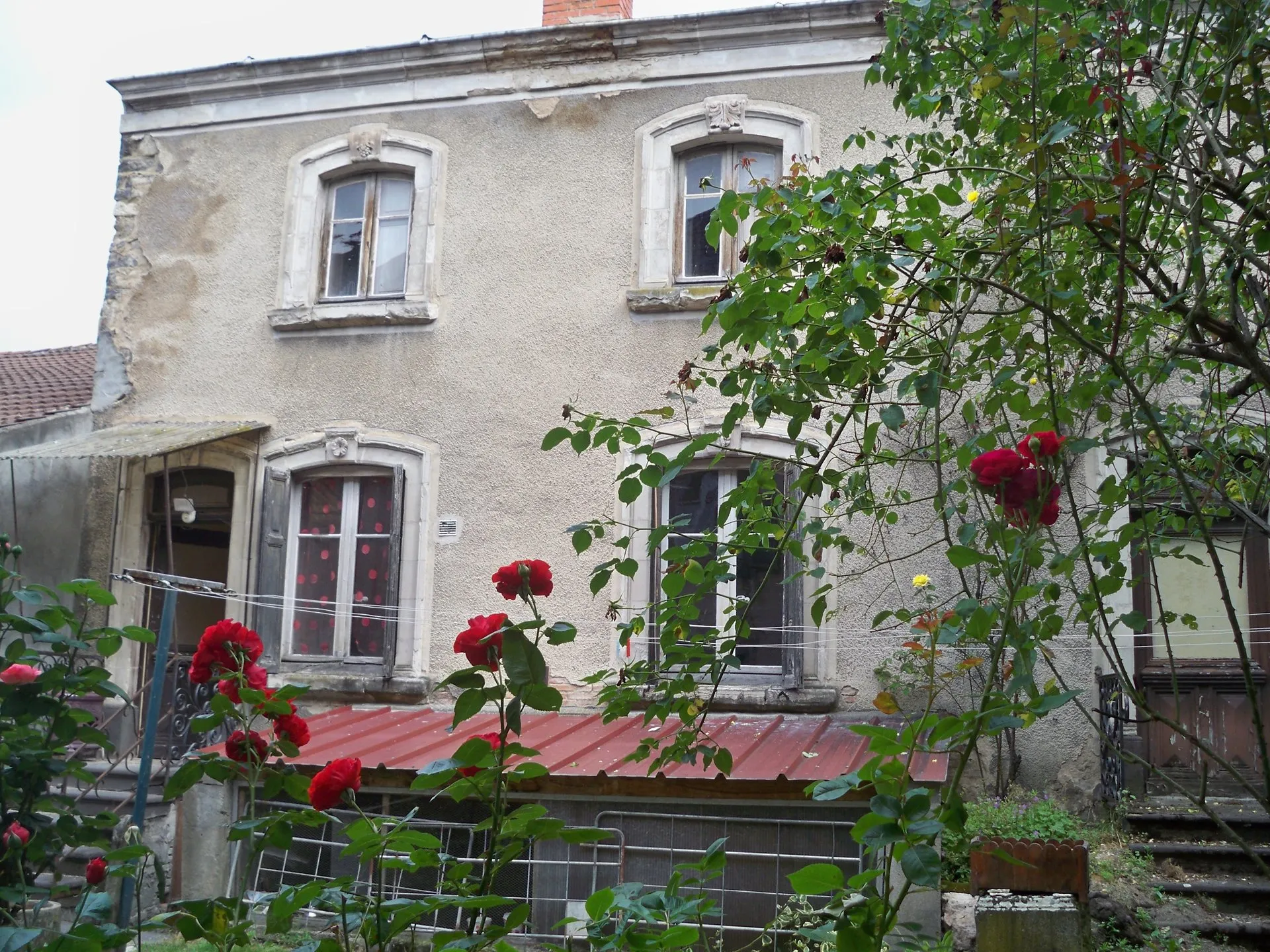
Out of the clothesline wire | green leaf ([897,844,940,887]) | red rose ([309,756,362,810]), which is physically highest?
the clothesline wire

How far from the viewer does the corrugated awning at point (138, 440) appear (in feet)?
28.0

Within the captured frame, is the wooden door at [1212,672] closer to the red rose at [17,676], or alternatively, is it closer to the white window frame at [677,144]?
the white window frame at [677,144]

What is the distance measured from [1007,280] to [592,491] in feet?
17.2

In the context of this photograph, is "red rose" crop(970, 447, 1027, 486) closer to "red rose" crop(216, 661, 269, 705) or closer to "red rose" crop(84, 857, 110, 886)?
"red rose" crop(216, 661, 269, 705)

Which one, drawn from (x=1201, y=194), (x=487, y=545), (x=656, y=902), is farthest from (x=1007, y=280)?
(x=487, y=545)

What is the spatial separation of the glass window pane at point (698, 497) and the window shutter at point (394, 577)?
2.16 meters

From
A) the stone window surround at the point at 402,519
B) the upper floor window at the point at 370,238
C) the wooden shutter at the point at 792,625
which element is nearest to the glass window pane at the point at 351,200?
the upper floor window at the point at 370,238

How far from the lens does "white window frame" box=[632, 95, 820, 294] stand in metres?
8.62

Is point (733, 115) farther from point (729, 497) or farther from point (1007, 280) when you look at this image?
point (729, 497)

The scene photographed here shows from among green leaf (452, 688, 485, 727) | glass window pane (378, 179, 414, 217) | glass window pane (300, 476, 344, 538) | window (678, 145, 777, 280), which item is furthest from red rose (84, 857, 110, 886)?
glass window pane (378, 179, 414, 217)

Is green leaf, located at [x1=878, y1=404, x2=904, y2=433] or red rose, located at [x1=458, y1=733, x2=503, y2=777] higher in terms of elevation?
green leaf, located at [x1=878, y1=404, x2=904, y2=433]

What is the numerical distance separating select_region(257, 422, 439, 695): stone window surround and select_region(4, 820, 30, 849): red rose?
573 centimetres

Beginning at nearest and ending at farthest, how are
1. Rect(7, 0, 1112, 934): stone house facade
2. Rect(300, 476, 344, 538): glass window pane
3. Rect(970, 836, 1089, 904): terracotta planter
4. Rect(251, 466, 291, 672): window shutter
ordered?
1. Rect(970, 836, 1089, 904): terracotta planter
2. Rect(7, 0, 1112, 934): stone house facade
3. Rect(251, 466, 291, 672): window shutter
4. Rect(300, 476, 344, 538): glass window pane

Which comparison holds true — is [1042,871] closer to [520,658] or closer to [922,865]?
[922,865]
